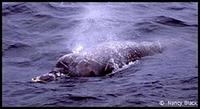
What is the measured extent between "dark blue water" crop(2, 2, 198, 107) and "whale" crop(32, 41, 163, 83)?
221 millimetres

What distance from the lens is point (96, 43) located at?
11719mm

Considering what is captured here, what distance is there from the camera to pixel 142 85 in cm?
844

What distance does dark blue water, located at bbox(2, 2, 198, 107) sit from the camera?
309 inches

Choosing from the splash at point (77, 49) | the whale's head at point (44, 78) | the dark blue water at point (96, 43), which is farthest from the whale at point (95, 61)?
the splash at point (77, 49)

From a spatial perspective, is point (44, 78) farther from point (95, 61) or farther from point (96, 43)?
point (96, 43)

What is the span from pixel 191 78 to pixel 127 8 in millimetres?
8612

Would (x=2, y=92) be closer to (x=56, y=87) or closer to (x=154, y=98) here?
(x=56, y=87)

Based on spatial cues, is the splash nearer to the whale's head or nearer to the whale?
the whale

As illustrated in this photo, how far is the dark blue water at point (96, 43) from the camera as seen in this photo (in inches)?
309

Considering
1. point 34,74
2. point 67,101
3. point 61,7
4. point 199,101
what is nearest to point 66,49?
point 34,74

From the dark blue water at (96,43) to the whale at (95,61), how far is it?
8.7 inches

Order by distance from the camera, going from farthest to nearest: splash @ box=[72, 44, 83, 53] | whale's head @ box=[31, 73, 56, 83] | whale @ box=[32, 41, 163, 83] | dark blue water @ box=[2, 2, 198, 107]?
splash @ box=[72, 44, 83, 53] < whale @ box=[32, 41, 163, 83] < whale's head @ box=[31, 73, 56, 83] < dark blue water @ box=[2, 2, 198, 107]

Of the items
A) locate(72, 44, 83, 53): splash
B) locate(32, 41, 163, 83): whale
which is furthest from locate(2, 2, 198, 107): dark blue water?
locate(32, 41, 163, 83): whale

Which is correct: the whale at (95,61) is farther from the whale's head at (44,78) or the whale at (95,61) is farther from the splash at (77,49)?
the splash at (77,49)
